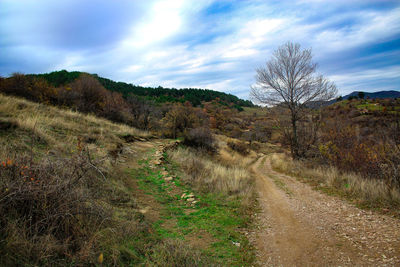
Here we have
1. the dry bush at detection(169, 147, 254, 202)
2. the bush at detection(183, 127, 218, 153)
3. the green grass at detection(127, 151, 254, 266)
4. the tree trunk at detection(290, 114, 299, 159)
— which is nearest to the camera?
the green grass at detection(127, 151, 254, 266)

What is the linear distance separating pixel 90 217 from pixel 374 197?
722 centimetres

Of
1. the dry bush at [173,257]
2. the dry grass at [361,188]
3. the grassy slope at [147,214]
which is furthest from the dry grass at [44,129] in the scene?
the dry grass at [361,188]

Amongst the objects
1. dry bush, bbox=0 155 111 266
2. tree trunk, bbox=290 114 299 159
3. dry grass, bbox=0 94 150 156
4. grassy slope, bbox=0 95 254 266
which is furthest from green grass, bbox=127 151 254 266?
tree trunk, bbox=290 114 299 159

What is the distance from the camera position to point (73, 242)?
2523 mm

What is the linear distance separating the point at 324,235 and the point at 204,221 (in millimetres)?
2700

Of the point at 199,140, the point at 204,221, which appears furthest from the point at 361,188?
the point at 199,140

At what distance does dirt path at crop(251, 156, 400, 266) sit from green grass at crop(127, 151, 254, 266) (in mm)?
487

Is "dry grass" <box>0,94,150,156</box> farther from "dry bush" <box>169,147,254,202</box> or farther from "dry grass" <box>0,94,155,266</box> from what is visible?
"dry bush" <box>169,147,254,202</box>

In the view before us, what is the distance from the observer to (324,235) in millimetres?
4168

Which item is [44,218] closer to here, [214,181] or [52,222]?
[52,222]

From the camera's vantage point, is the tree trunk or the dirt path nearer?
the dirt path

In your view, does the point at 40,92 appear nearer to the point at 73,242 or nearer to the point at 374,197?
the point at 73,242

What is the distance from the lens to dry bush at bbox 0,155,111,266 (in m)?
2.15

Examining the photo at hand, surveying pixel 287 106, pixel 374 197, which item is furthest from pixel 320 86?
pixel 374 197
